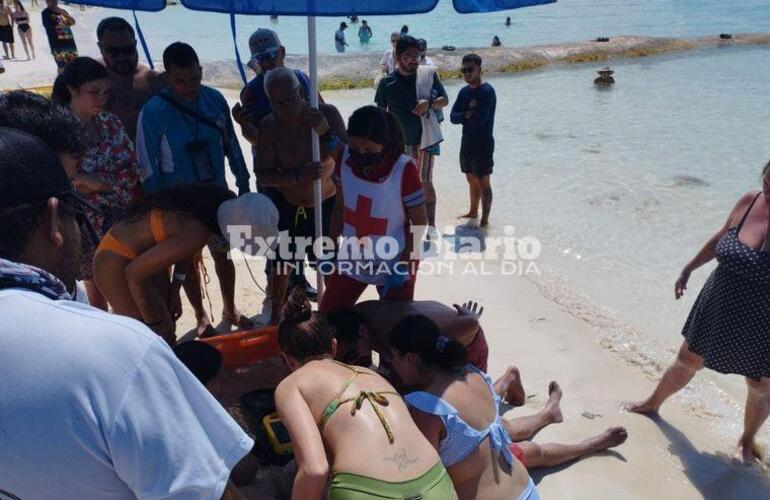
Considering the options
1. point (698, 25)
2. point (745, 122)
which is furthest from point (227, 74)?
point (698, 25)

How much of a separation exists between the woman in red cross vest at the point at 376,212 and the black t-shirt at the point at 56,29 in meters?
8.71

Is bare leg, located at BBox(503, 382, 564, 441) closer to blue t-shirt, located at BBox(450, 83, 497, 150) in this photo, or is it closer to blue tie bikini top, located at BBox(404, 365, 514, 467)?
blue tie bikini top, located at BBox(404, 365, 514, 467)

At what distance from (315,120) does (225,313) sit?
5.17ft

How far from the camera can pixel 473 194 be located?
692cm

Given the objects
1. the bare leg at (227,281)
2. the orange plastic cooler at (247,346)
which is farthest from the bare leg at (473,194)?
the orange plastic cooler at (247,346)

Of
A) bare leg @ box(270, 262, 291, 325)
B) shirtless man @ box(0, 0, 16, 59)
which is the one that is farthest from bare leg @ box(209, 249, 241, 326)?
shirtless man @ box(0, 0, 16, 59)

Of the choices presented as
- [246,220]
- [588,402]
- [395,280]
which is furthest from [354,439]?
[588,402]

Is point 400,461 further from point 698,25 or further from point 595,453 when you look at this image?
point 698,25

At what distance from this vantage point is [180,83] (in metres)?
3.84

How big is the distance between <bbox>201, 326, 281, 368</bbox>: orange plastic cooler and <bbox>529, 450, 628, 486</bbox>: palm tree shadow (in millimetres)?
1485

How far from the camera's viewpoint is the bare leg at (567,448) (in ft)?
10.2

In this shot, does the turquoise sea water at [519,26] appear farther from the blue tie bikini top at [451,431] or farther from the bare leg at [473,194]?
the blue tie bikini top at [451,431]

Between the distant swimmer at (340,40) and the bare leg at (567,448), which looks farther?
the distant swimmer at (340,40)

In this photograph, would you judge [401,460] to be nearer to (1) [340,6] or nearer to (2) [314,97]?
(1) [340,6]
